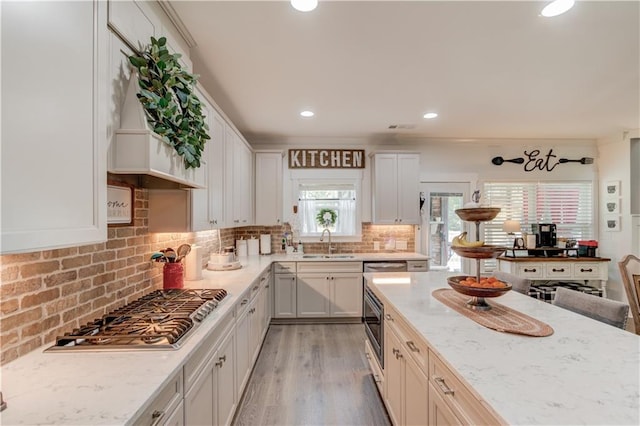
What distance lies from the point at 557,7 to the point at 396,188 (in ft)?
9.46

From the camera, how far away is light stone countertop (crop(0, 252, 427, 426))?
0.86 m

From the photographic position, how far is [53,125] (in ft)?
3.19

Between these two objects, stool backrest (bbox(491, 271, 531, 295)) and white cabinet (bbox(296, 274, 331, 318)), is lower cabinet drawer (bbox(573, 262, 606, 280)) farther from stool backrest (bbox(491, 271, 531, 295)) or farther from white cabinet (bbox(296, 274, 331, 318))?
white cabinet (bbox(296, 274, 331, 318))

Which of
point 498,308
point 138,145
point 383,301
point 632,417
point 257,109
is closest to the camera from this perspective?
point 632,417

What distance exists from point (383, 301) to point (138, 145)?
178 cm

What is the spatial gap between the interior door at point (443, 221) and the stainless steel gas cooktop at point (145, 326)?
375cm

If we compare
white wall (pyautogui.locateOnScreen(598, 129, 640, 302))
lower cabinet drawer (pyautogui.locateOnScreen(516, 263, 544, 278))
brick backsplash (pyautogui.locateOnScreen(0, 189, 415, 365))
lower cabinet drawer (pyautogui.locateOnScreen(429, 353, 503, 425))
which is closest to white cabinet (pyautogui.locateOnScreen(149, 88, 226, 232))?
brick backsplash (pyautogui.locateOnScreen(0, 189, 415, 365))

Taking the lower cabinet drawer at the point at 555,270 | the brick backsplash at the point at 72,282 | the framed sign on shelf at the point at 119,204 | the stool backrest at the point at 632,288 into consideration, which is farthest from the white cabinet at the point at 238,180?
the lower cabinet drawer at the point at 555,270

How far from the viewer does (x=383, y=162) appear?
14.9 ft

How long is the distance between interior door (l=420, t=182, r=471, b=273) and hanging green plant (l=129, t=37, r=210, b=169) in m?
3.83

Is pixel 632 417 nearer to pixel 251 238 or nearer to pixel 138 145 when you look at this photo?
pixel 138 145

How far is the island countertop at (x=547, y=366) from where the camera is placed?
0.85 metres

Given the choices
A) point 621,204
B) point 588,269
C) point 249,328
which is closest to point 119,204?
point 249,328

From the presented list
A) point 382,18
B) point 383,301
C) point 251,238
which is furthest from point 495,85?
point 251,238
